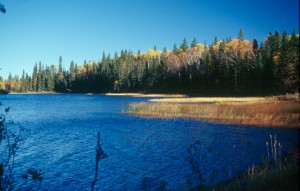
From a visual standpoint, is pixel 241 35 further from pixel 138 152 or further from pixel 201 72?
pixel 138 152

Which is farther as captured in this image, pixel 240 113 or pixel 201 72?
pixel 201 72

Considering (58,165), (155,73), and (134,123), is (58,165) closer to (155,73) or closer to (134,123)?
(134,123)

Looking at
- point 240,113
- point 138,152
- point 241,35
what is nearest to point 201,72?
point 241,35

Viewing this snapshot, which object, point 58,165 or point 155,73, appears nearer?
point 58,165

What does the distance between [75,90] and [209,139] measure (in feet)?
509

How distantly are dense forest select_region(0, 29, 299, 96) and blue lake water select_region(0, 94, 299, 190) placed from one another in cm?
836

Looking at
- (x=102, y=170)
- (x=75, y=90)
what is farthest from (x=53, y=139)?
(x=75, y=90)

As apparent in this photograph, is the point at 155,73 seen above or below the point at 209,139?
above

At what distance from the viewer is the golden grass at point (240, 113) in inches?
1273

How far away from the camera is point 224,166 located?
18.1 metres

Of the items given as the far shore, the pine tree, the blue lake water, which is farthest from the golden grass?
the pine tree

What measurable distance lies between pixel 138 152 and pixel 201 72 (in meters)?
79.3

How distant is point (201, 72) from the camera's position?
98562 millimetres

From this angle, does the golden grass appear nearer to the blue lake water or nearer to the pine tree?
the blue lake water
